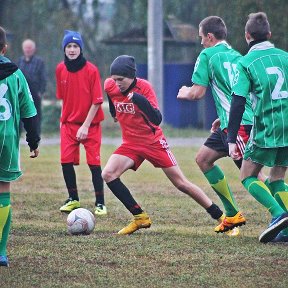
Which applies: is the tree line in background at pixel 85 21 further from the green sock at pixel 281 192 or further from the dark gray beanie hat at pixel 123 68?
the green sock at pixel 281 192

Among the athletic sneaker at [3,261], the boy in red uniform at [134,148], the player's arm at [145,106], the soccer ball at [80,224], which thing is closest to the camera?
the athletic sneaker at [3,261]

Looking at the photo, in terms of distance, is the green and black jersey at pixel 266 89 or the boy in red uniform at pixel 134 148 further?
the boy in red uniform at pixel 134 148

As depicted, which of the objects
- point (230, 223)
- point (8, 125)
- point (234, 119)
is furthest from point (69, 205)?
point (8, 125)

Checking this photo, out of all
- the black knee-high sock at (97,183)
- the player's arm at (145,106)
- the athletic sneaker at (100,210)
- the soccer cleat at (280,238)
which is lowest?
the athletic sneaker at (100,210)

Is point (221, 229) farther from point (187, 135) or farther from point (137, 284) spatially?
point (187, 135)

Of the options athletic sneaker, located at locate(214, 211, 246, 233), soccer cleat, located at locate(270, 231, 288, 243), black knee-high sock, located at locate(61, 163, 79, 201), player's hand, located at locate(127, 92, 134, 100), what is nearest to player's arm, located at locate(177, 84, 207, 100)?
player's hand, located at locate(127, 92, 134, 100)

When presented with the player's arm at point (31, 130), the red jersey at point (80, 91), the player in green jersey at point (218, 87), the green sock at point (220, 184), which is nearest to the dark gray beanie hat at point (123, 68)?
the player in green jersey at point (218, 87)

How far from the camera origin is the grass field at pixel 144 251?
7117 mm

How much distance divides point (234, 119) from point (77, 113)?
3.28 metres

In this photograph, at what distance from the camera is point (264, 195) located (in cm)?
845

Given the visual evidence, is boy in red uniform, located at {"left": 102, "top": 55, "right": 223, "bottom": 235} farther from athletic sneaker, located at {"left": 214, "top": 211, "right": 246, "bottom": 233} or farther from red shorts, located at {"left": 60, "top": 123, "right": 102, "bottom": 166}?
red shorts, located at {"left": 60, "top": 123, "right": 102, "bottom": 166}

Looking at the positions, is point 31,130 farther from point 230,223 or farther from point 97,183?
point 97,183

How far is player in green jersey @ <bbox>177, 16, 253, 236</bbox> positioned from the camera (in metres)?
8.95

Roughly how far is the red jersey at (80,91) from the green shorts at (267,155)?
310 cm
